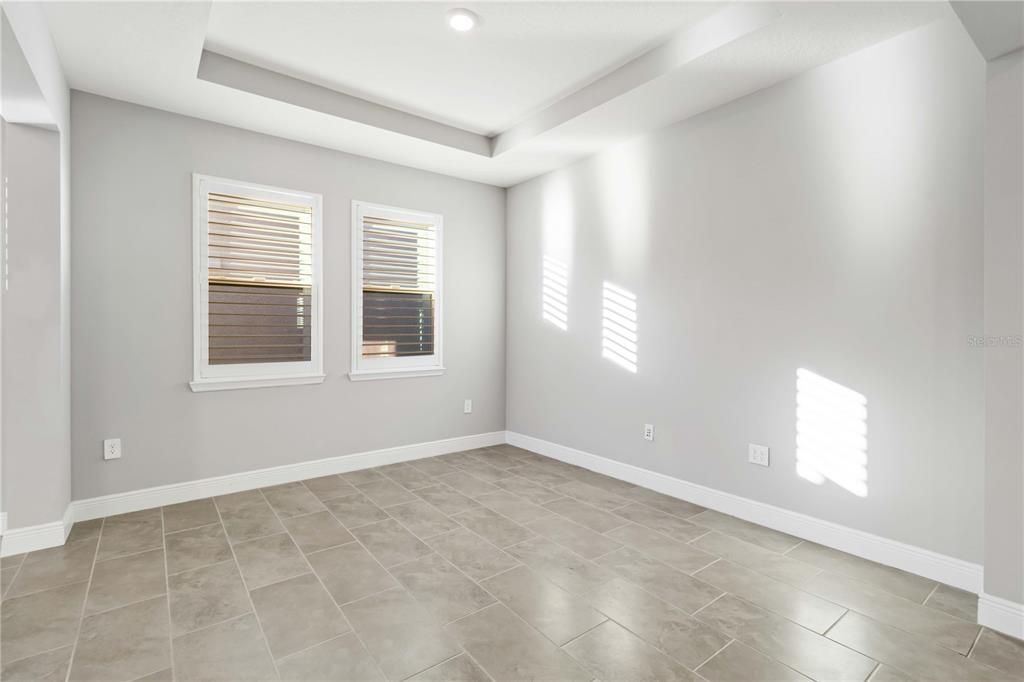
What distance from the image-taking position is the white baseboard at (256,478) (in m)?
3.20

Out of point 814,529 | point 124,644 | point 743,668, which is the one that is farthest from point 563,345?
point 124,644

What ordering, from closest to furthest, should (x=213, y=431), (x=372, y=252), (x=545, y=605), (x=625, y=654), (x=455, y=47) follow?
(x=625, y=654) → (x=545, y=605) → (x=455, y=47) → (x=213, y=431) → (x=372, y=252)

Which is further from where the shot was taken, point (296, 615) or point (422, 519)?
point (422, 519)

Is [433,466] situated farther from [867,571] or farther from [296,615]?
[867,571]

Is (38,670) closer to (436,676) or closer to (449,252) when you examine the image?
(436,676)

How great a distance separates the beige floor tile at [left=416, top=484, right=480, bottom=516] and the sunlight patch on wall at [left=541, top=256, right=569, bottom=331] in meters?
1.72

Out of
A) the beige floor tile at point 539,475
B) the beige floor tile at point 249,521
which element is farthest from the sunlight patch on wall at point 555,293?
the beige floor tile at point 249,521

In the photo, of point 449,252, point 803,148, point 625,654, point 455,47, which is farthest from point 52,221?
point 803,148

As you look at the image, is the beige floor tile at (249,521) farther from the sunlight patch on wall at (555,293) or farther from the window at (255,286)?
the sunlight patch on wall at (555,293)

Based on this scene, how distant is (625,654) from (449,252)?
3.66 m

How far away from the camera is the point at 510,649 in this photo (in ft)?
6.24

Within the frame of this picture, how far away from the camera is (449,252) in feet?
15.8

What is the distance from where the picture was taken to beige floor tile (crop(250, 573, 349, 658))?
195 cm

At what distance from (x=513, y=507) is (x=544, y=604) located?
1.20m
